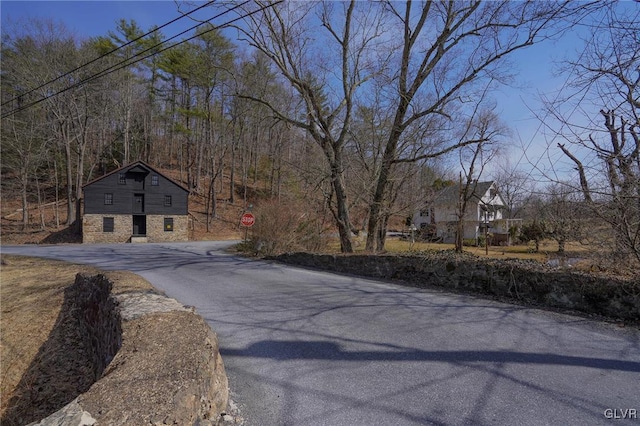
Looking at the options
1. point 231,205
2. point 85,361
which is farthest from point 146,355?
point 231,205

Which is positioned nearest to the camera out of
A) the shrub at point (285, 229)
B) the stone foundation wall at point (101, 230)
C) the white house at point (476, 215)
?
the shrub at point (285, 229)

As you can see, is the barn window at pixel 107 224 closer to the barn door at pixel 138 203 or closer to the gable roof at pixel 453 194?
the barn door at pixel 138 203

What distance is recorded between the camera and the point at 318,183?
15.2 meters

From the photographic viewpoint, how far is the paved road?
119 inches

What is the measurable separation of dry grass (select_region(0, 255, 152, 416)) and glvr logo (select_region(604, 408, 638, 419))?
6.70 meters

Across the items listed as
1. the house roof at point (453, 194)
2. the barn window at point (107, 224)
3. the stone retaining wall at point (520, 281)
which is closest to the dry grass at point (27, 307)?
the stone retaining wall at point (520, 281)

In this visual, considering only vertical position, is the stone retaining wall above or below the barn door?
below

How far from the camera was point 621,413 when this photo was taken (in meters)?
2.93

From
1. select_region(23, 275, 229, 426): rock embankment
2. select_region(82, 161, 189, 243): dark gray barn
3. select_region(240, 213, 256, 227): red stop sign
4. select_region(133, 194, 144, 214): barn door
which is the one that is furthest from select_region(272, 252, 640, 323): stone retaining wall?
select_region(133, 194, 144, 214): barn door

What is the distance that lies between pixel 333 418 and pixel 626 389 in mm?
2679

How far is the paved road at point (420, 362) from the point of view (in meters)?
3.02

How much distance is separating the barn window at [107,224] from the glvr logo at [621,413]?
34570mm

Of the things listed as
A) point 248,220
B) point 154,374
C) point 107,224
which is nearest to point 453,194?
point 248,220

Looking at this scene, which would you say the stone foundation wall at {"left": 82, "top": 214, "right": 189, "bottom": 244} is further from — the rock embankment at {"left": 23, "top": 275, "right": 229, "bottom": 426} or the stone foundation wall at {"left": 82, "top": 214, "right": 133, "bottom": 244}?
the rock embankment at {"left": 23, "top": 275, "right": 229, "bottom": 426}
